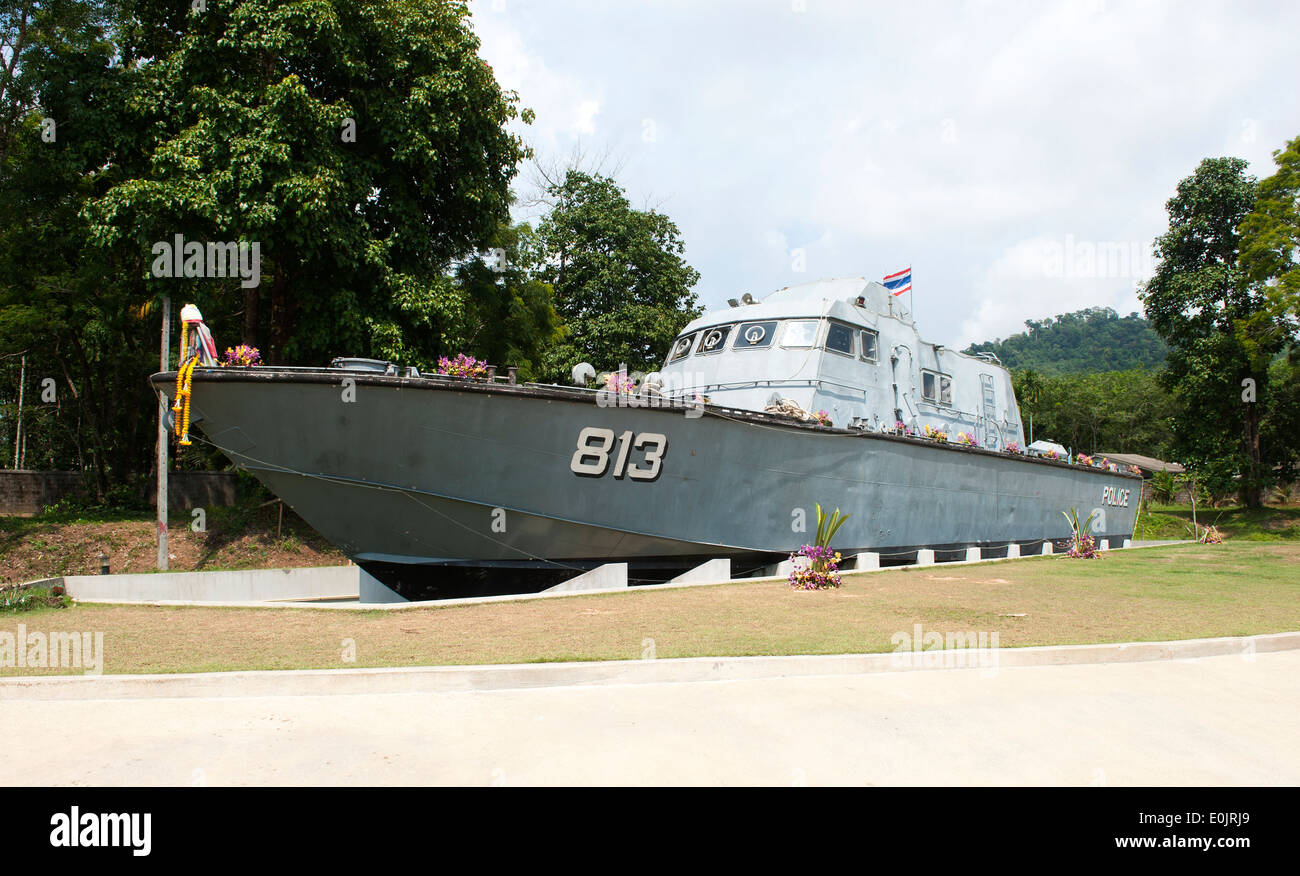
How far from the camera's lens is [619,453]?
32.2 ft

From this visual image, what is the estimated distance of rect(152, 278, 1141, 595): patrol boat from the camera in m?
8.98

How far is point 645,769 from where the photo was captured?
145 inches

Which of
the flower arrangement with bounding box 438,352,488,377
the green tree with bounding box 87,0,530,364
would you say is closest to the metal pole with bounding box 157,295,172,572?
the green tree with bounding box 87,0,530,364

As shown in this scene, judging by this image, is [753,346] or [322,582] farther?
[322,582]

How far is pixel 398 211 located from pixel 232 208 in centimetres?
302

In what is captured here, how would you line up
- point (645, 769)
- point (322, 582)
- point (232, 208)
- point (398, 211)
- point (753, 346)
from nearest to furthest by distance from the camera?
point (645, 769)
point (753, 346)
point (232, 208)
point (322, 582)
point (398, 211)

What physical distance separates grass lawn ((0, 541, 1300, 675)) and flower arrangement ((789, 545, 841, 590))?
0.75 feet

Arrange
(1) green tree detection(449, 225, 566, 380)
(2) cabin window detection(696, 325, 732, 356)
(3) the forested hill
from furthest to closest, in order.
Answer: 1. (3) the forested hill
2. (1) green tree detection(449, 225, 566, 380)
3. (2) cabin window detection(696, 325, 732, 356)

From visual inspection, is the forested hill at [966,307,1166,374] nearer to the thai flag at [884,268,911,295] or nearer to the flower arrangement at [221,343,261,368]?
the thai flag at [884,268,911,295]

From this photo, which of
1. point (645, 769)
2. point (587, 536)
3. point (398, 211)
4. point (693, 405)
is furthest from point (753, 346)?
point (645, 769)

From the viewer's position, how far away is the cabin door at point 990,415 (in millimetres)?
16203

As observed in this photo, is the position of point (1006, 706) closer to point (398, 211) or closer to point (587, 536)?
point (587, 536)

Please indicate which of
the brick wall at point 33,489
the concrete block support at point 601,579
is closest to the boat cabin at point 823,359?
the concrete block support at point 601,579

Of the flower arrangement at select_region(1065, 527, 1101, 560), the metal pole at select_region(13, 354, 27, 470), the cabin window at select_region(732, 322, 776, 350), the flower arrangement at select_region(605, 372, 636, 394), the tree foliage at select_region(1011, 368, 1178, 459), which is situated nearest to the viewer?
the flower arrangement at select_region(605, 372, 636, 394)
